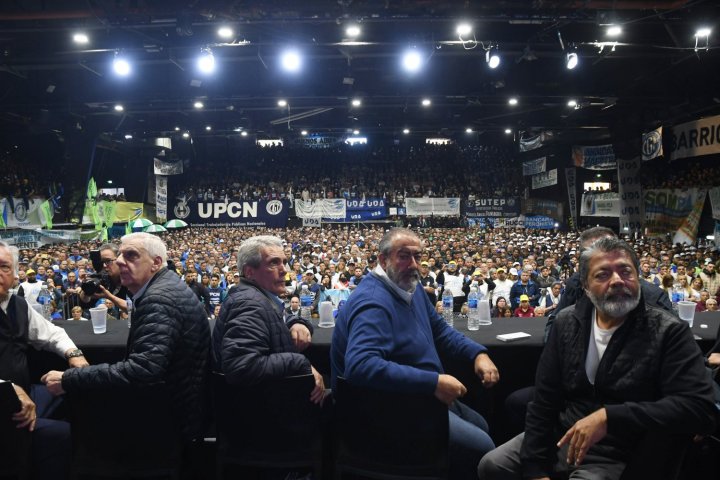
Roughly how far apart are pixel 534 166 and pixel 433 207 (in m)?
6.10

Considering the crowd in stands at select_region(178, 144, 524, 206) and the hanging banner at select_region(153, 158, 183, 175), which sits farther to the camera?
the crowd in stands at select_region(178, 144, 524, 206)

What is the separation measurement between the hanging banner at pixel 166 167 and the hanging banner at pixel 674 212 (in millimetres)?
23267

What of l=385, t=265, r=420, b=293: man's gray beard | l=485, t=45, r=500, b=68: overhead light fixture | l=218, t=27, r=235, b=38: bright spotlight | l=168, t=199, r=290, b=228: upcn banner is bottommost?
l=385, t=265, r=420, b=293: man's gray beard

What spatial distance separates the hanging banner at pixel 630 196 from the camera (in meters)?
17.9

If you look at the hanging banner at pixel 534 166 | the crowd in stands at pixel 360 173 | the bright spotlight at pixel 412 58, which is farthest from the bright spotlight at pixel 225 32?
the hanging banner at pixel 534 166

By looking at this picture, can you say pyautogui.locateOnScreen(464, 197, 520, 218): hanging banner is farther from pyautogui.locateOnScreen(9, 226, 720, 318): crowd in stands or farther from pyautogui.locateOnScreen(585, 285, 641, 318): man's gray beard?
pyautogui.locateOnScreen(585, 285, 641, 318): man's gray beard

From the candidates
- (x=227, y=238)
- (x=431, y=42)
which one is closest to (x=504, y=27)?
(x=431, y=42)

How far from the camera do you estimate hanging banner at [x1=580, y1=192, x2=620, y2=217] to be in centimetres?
1995

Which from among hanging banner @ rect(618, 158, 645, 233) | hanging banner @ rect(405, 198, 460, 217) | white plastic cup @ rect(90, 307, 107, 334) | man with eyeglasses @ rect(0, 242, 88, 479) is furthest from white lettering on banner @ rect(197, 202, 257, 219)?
man with eyeglasses @ rect(0, 242, 88, 479)

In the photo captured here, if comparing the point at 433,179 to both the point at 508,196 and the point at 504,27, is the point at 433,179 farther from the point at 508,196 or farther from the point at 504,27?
the point at 504,27

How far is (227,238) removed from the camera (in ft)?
66.6

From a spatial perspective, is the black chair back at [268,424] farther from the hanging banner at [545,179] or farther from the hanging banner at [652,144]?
the hanging banner at [545,179]

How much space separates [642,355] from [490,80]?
1386 cm

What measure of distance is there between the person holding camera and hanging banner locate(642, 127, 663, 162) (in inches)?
671
